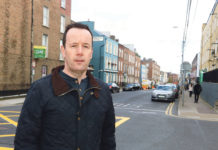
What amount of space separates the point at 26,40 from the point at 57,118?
20.5m

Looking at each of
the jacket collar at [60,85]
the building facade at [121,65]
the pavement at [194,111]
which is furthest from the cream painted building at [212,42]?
the building facade at [121,65]

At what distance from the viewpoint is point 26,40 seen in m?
20.3

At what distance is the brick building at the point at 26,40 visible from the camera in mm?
18016

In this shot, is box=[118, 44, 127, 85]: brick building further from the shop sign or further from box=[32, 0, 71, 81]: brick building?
the shop sign

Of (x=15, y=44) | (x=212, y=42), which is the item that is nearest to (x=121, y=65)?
(x=212, y=42)

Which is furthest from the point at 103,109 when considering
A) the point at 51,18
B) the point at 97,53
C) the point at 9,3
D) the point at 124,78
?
the point at 124,78

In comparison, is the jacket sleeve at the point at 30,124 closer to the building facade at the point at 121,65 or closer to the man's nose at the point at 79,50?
the man's nose at the point at 79,50

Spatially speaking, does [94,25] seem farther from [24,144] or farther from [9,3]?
[24,144]

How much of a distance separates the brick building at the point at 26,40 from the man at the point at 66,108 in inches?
677

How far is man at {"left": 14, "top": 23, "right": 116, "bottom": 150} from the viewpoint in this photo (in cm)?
172

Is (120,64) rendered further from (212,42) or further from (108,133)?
(108,133)

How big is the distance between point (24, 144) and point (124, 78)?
54.0 meters

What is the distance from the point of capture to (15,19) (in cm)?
1911

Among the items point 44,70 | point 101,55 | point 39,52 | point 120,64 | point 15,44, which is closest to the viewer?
point 15,44
